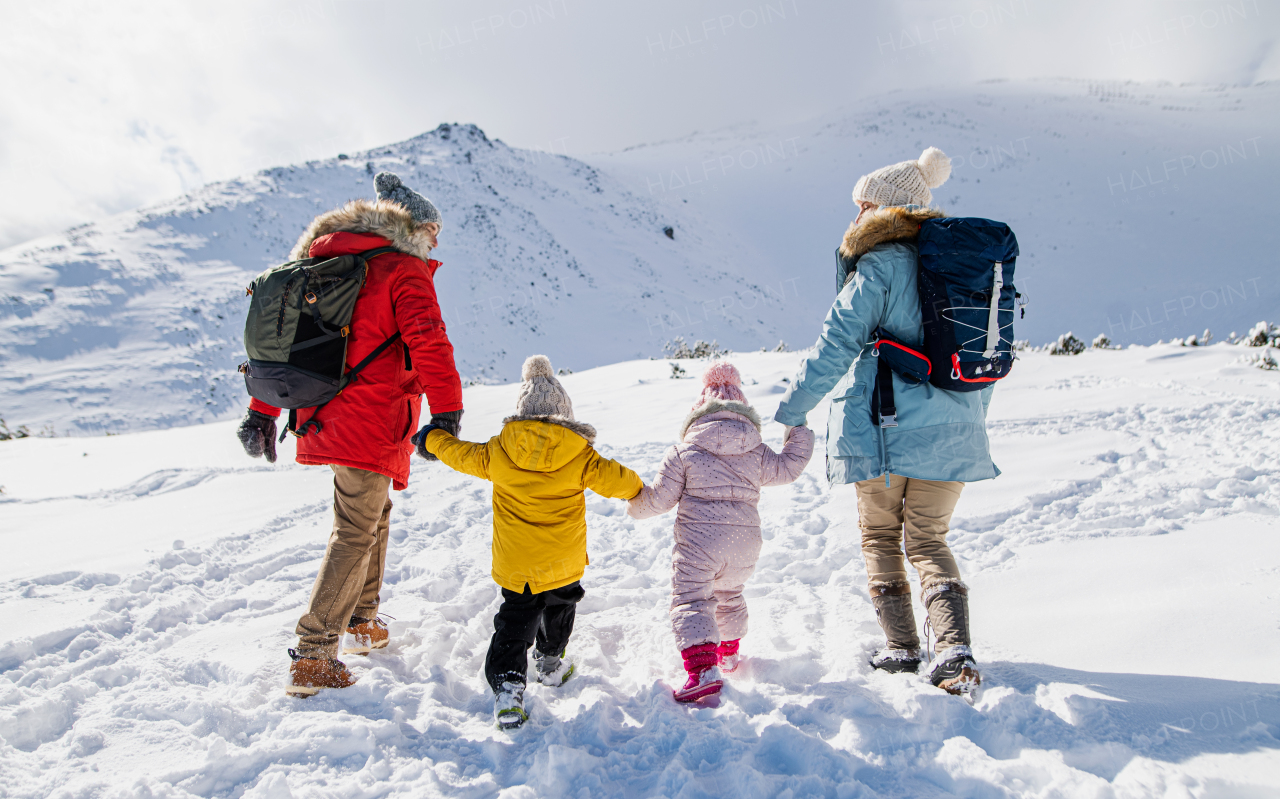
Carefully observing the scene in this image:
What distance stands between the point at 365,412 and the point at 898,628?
8.18 ft

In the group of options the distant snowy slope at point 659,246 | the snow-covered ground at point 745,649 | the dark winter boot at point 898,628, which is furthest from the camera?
the distant snowy slope at point 659,246

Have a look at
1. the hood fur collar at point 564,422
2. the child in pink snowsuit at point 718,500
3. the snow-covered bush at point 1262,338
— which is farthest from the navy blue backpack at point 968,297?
the snow-covered bush at point 1262,338

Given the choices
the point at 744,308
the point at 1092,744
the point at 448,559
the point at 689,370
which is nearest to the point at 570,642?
the point at 448,559

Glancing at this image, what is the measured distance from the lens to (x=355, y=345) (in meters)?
2.61

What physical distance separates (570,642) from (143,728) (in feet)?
5.67

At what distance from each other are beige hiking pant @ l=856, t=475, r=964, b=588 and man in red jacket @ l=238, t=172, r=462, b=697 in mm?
1889

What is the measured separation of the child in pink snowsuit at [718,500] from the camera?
2635 millimetres

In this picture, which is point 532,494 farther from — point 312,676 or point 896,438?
point 896,438

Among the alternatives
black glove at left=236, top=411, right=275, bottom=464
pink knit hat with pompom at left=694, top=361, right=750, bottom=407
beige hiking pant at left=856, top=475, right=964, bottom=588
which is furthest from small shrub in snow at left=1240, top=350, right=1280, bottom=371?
black glove at left=236, top=411, right=275, bottom=464

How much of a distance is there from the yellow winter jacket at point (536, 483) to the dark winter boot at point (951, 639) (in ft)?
4.40

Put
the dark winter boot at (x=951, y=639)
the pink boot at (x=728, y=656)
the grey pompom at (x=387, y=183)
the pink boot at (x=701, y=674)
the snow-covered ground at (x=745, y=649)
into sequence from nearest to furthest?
the snow-covered ground at (x=745, y=649)
the dark winter boot at (x=951, y=639)
the pink boot at (x=701, y=674)
the pink boot at (x=728, y=656)
the grey pompom at (x=387, y=183)

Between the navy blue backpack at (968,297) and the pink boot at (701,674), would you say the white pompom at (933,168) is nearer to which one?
the navy blue backpack at (968,297)

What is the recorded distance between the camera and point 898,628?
2.53 meters

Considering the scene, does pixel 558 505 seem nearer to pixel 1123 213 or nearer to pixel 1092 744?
pixel 1092 744
